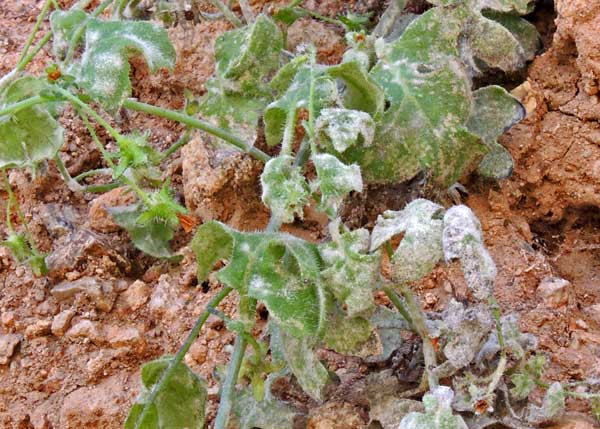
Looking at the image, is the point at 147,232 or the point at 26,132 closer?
the point at 26,132

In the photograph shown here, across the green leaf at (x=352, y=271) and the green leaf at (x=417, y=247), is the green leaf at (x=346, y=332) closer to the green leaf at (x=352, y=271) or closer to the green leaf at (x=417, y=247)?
the green leaf at (x=352, y=271)

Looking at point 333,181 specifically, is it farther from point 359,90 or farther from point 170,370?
point 170,370

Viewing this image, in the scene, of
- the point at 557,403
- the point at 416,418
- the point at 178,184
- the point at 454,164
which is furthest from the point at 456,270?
the point at 178,184

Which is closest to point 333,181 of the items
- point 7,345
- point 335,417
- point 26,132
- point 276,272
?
point 276,272

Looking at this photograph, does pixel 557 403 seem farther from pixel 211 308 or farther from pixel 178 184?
pixel 178 184

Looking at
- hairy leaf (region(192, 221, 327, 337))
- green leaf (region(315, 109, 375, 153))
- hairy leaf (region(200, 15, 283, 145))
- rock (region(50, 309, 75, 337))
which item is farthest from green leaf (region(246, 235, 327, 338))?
rock (region(50, 309, 75, 337))

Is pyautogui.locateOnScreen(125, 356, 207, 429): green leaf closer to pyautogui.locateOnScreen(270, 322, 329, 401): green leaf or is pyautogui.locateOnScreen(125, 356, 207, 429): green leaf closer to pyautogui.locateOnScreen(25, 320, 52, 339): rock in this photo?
pyautogui.locateOnScreen(270, 322, 329, 401): green leaf
